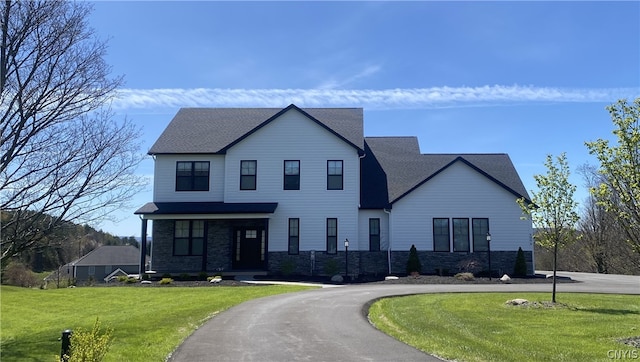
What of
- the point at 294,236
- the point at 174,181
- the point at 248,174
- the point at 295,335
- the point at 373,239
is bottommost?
the point at 295,335

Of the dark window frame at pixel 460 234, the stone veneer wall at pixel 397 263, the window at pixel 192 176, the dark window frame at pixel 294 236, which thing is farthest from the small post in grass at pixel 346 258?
the window at pixel 192 176

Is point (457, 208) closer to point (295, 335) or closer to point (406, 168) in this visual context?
point (406, 168)

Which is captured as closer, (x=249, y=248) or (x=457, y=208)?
(x=457, y=208)

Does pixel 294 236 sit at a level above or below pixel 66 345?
above

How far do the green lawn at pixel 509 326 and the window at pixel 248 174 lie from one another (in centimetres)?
1375

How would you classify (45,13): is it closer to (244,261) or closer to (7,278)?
(244,261)

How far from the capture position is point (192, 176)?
28500 millimetres

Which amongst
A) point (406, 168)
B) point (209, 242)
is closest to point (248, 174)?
point (209, 242)

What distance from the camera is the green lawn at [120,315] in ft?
31.0

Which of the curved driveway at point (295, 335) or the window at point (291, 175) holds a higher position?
the window at point (291, 175)

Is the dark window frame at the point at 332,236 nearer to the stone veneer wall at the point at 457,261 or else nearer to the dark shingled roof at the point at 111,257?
the stone veneer wall at the point at 457,261

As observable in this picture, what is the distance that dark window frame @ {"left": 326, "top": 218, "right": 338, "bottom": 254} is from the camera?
2738 centimetres

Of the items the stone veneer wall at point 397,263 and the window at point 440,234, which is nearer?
the stone veneer wall at point 397,263

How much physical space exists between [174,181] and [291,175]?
6.82 m
